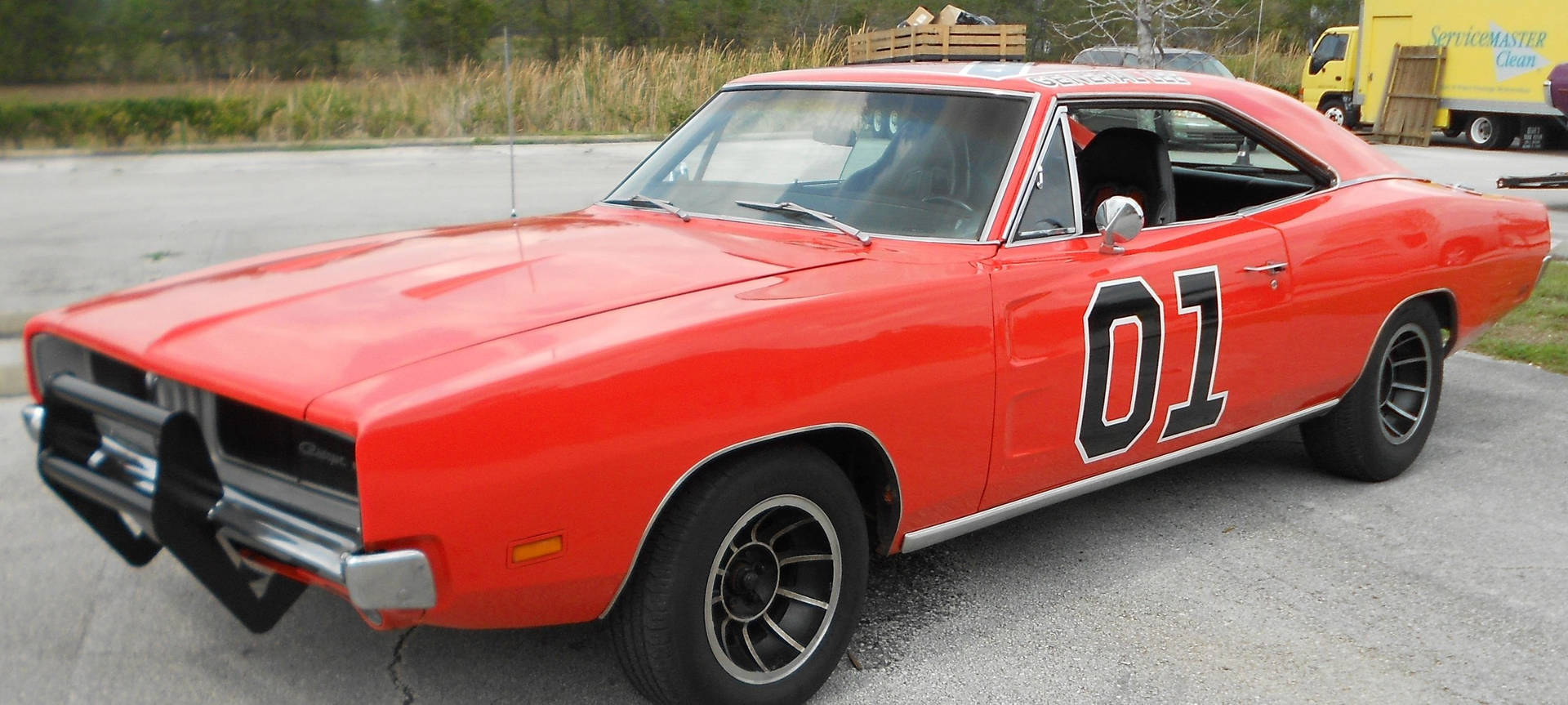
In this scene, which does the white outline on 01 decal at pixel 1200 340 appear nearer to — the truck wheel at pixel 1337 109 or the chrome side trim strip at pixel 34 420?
the chrome side trim strip at pixel 34 420

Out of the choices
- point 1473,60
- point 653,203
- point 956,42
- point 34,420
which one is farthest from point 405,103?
point 1473,60

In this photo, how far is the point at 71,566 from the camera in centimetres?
367

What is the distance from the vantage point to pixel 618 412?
246 cm

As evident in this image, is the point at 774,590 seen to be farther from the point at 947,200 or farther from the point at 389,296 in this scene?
the point at 947,200

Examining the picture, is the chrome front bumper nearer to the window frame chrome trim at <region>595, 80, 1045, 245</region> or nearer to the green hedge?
the window frame chrome trim at <region>595, 80, 1045, 245</region>

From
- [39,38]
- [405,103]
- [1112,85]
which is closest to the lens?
[1112,85]

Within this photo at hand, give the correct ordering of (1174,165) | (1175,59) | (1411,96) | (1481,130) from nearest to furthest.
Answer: (1174,165) < (1175,59) < (1481,130) < (1411,96)

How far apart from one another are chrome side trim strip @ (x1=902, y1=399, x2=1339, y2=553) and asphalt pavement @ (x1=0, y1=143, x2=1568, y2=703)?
300 millimetres

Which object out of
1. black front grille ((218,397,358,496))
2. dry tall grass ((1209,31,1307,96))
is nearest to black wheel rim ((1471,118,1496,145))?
dry tall grass ((1209,31,1307,96))

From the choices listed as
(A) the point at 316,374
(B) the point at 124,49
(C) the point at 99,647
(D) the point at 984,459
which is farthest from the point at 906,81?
(B) the point at 124,49

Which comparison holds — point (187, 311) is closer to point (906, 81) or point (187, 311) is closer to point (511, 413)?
point (511, 413)

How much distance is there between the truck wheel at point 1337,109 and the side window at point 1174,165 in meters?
21.5

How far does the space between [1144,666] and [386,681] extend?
73.6 inches

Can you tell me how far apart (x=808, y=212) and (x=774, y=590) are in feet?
3.78
